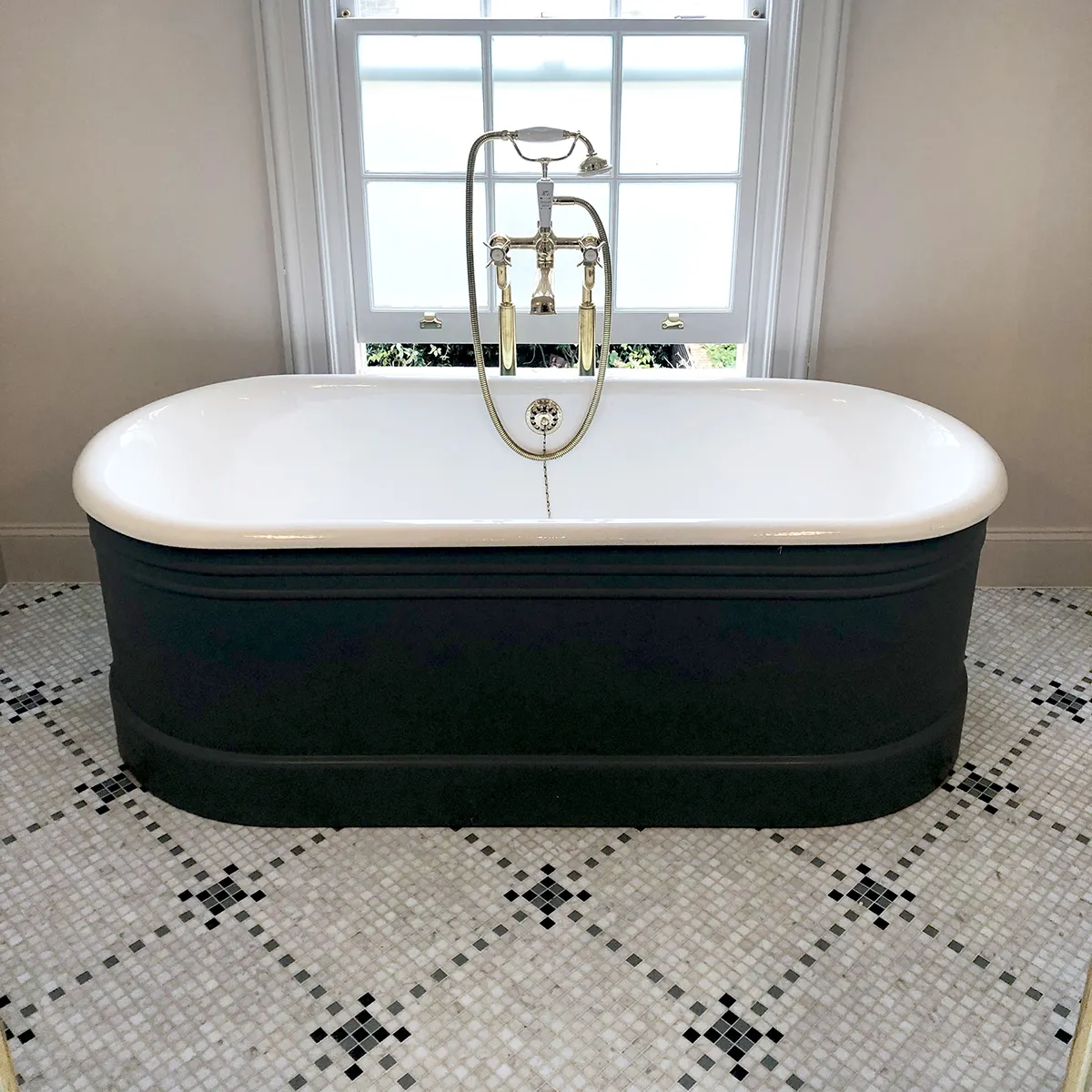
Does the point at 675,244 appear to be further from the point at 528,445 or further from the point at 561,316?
the point at 528,445

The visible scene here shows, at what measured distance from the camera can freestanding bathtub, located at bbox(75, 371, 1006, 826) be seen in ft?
5.80

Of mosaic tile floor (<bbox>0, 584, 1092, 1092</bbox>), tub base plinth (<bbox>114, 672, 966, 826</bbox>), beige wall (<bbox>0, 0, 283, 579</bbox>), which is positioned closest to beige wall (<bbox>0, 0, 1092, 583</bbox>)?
beige wall (<bbox>0, 0, 283, 579</bbox>)

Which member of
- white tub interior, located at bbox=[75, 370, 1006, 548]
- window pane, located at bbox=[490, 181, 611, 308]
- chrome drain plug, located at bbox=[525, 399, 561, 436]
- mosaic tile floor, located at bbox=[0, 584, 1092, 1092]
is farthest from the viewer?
window pane, located at bbox=[490, 181, 611, 308]

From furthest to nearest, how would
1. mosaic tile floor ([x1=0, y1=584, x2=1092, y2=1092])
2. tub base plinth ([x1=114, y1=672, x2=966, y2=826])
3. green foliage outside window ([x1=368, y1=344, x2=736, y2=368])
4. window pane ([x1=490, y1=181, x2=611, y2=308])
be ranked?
1. green foliage outside window ([x1=368, y1=344, x2=736, y2=368])
2. window pane ([x1=490, y1=181, x2=611, y2=308])
3. tub base plinth ([x1=114, y1=672, x2=966, y2=826])
4. mosaic tile floor ([x1=0, y1=584, x2=1092, y2=1092])

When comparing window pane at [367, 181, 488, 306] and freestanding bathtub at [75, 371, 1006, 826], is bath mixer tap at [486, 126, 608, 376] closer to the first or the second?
window pane at [367, 181, 488, 306]

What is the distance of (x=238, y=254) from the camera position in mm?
2645

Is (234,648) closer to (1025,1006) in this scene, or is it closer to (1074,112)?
(1025,1006)

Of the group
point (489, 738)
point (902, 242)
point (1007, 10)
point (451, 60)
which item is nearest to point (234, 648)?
point (489, 738)

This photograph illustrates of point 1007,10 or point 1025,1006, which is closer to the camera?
point 1025,1006

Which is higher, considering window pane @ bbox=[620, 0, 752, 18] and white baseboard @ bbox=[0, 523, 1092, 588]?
window pane @ bbox=[620, 0, 752, 18]

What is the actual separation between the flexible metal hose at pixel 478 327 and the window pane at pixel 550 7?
35cm

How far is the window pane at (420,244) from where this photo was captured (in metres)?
2.69

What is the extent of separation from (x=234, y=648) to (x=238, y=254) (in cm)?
121

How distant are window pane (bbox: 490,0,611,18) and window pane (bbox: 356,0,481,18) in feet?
0.19
